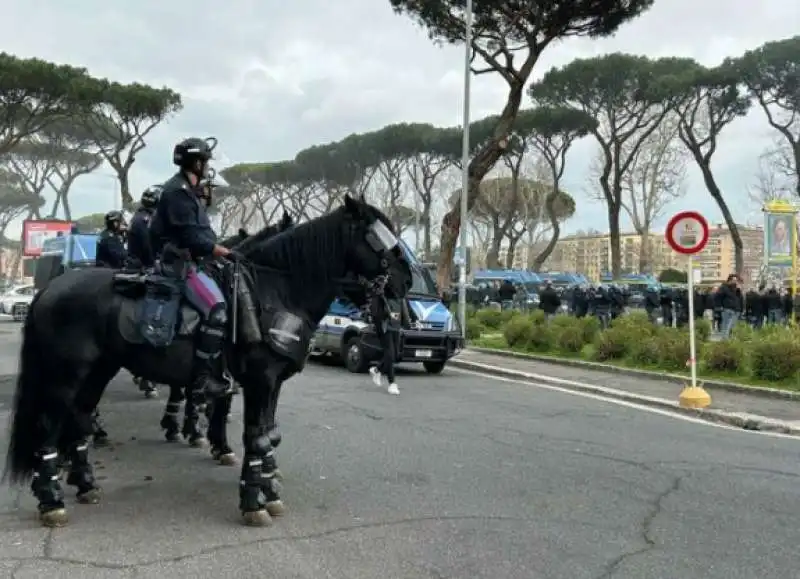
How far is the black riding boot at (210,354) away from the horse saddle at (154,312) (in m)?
0.10

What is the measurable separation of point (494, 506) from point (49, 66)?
34300mm

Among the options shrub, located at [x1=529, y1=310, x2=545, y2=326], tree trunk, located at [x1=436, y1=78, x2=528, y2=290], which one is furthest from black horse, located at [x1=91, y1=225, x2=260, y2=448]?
tree trunk, located at [x1=436, y1=78, x2=528, y2=290]

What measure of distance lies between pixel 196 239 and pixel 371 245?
116 centimetres

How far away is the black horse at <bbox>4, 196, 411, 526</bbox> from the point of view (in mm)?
5234

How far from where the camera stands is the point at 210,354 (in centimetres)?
526

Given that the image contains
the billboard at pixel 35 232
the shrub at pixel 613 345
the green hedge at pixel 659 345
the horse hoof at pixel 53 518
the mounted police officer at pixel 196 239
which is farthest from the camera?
the billboard at pixel 35 232

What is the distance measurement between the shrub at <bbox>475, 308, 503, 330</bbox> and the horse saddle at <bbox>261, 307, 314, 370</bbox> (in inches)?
702

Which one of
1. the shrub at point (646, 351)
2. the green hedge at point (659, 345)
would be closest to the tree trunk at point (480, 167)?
the green hedge at point (659, 345)

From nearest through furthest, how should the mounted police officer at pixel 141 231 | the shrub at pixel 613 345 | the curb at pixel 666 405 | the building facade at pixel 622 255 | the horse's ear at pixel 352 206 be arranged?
the horse's ear at pixel 352 206, the mounted police officer at pixel 141 231, the curb at pixel 666 405, the shrub at pixel 613 345, the building facade at pixel 622 255

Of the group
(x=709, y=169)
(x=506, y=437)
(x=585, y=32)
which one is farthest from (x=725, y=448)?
(x=709, y=169)

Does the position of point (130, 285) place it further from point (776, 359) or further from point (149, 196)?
point (776, 359)

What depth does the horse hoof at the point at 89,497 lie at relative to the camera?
→ 5645 millimetres

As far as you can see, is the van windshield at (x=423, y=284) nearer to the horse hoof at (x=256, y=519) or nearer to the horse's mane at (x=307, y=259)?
the horse's mane at (x=307, y=259)

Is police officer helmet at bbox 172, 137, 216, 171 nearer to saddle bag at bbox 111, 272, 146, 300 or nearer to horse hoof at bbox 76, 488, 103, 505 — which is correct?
saddle bag at bbox 111, 272, 146, 300
